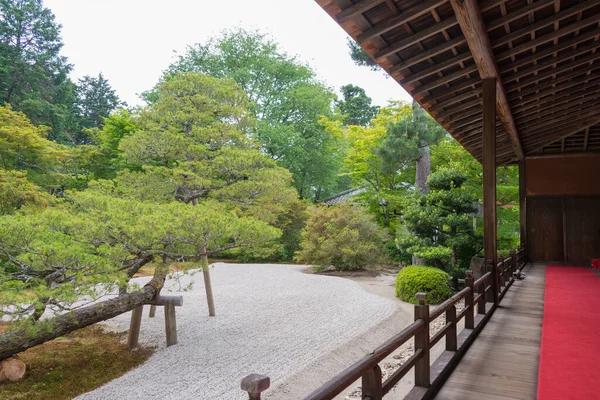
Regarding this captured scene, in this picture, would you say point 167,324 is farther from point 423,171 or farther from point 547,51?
point 423,171

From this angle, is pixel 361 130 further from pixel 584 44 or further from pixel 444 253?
pixel 584 44

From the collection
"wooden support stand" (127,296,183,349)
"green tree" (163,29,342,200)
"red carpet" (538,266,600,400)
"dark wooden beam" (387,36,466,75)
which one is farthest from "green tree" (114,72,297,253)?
"green tree" (163,29,342,200)

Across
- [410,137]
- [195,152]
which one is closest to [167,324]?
[195,152]

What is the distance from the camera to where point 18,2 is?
1705 centimetres

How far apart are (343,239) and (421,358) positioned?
9.71m

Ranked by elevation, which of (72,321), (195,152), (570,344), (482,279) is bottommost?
(72,321)

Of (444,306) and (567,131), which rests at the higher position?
(567,131)

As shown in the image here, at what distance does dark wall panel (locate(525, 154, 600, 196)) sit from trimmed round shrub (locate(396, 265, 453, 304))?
374cm

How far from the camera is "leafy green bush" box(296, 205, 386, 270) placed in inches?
480

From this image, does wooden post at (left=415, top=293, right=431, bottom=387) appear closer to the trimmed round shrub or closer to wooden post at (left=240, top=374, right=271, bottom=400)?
wooden post at (left=240, top=374, right=271, bottom=400)

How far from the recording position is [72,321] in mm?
4543

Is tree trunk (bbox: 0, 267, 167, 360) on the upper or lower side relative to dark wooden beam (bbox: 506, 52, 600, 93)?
lower

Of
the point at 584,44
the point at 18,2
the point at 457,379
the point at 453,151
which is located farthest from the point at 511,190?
the point at 18,2

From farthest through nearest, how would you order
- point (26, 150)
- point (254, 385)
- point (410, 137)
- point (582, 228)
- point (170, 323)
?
point (26, 150)
point (410, 137)
point (582, 228)
point (170, 323)
point (254, 385)
